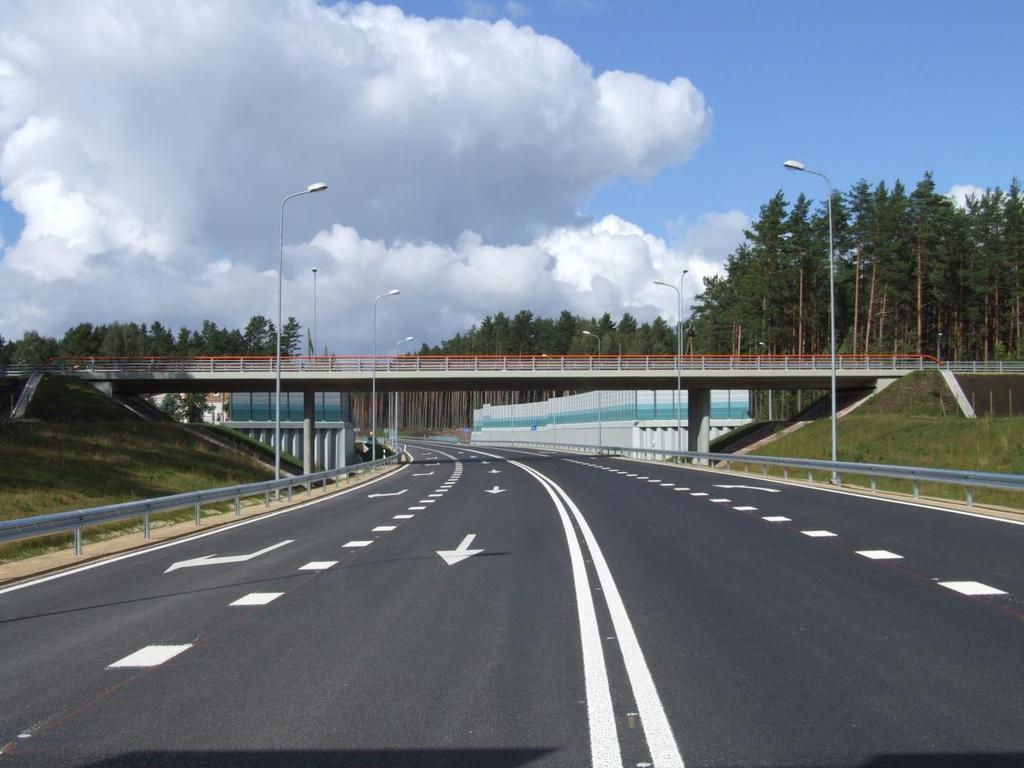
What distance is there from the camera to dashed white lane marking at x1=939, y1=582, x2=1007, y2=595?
9648 mm

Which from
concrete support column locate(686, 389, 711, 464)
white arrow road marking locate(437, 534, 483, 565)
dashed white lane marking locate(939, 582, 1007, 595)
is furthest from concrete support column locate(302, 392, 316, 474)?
dashed white lane marking locate(939, 582, 1007, 595)

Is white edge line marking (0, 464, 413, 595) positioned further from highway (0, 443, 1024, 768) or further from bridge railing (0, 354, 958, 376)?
bridge railing (0, 354, 958, 376)

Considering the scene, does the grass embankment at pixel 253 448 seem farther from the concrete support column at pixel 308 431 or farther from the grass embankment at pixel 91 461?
the grass embankment at pixel 91 461

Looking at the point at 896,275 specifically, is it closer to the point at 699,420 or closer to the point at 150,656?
the point at 699,420

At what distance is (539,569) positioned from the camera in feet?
40.3

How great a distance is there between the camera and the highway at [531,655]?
206 inches

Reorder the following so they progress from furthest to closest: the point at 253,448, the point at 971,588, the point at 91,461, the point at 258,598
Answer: the point at 253,448 → the point at 91,461 → the point at 258,598 → the point at 971,588

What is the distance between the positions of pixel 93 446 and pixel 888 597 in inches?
1522

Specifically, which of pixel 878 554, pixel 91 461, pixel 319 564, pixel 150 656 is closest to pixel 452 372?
pixel 91 461

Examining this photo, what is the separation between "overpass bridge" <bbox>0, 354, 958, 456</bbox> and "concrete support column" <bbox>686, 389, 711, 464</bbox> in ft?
8.74

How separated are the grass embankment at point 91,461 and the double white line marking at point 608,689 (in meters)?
10.1

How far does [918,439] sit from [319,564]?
4285 centimetres

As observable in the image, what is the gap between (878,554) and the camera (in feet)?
42.0

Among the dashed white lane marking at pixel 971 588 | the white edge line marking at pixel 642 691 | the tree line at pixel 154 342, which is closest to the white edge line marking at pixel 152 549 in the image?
the white edge line marking at pixel 642 691
